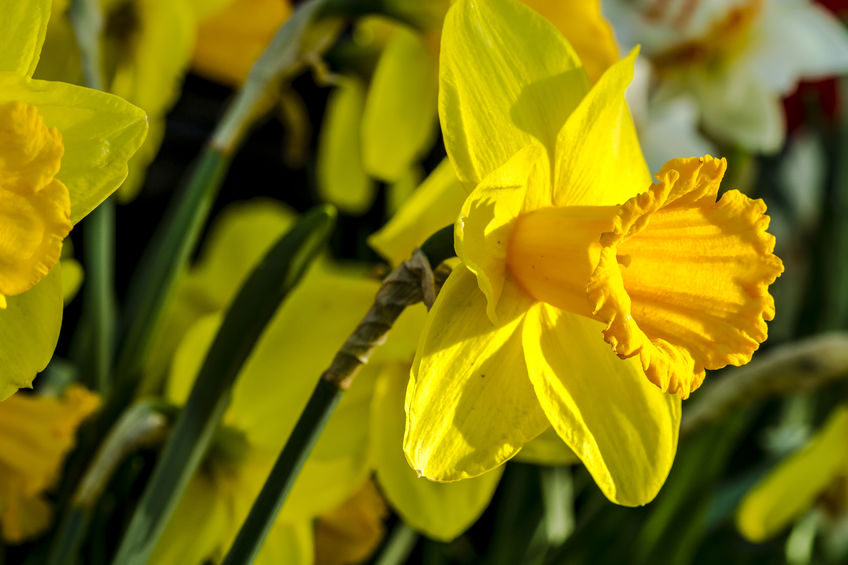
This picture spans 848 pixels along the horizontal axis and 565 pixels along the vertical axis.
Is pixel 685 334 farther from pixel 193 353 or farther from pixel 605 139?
pixel 193 353

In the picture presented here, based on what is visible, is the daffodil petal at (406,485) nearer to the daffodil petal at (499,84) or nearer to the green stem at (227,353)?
the green stem at (227,353)

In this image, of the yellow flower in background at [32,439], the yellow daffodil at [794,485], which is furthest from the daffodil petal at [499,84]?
the yellow daffodil at [794,485]

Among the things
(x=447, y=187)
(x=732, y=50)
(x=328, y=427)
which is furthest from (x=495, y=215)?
(x=732, y=50)

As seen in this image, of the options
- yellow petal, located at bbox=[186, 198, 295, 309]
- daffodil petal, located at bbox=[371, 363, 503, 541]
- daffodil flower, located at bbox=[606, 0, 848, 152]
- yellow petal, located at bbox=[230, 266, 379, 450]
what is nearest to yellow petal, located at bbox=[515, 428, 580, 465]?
daffodil petal, located at bbox=[371, 363, 503, 541]

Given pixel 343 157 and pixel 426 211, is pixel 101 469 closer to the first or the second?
pixel 426 211

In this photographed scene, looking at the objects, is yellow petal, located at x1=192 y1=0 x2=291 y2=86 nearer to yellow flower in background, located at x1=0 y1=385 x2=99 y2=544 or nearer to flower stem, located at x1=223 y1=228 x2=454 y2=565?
yellow flower in background, located at x1=0 y1=385 x2=99 y2=544
